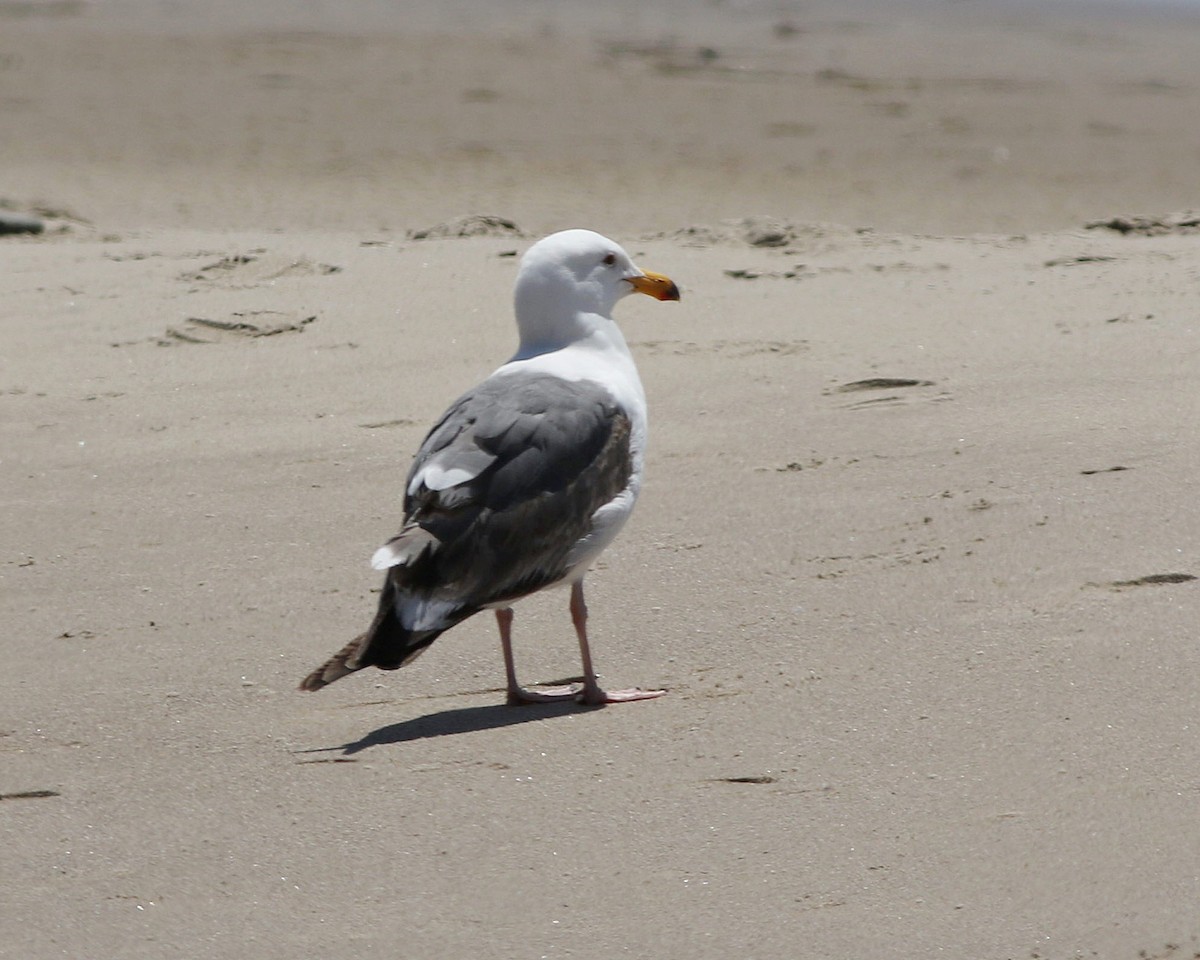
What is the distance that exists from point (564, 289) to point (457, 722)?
123 cm

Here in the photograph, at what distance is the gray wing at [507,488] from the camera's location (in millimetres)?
4125

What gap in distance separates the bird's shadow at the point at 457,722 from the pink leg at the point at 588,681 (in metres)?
0.03

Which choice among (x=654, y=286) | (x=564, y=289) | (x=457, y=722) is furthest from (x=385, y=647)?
(x=654, y=286)

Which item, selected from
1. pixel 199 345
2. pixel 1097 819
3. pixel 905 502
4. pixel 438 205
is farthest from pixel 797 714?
pixel 438 205

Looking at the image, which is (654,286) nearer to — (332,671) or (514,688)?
(514,688)

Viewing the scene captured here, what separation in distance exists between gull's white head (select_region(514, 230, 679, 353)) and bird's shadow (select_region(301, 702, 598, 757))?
3.36ft

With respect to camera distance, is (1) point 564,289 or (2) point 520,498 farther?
(1) point 564,289

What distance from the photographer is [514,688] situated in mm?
4344

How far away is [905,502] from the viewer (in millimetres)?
5359

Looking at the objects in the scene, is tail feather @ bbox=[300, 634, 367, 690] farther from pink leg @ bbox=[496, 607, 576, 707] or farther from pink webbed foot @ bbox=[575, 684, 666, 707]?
pink webbed foot @ bbox=[575, 684, 666, 707]

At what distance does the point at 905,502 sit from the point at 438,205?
23.7 feet

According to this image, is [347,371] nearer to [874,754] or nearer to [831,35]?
[874,754]

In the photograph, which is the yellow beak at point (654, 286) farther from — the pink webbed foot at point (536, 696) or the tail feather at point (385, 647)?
the tail feather at point (385, 647)

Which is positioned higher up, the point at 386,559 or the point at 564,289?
the point at 564,289
